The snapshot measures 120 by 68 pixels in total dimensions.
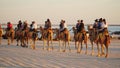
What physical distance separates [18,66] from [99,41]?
7.59 meters

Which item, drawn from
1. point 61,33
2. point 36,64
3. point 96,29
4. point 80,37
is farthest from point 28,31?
point 36,64

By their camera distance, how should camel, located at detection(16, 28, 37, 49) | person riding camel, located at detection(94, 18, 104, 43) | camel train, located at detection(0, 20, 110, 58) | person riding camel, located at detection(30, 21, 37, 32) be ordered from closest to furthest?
person riding camel, located at detection(94, 18, 104, 43)
camel train, located at detection(0, 20, 110, 58)
person riding camel, located at detection(30, 21, 37, 32)
camel, located at detection(16, 28, 37, 49)

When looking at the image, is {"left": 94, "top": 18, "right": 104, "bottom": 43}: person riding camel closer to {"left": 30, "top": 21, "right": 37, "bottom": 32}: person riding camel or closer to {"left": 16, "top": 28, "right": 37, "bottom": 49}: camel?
{"left": 30, "top": 21, "right": 37, "bottom": 32}: person riding camel

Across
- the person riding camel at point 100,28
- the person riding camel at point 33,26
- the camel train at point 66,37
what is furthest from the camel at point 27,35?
the person riding camel at point 100,28

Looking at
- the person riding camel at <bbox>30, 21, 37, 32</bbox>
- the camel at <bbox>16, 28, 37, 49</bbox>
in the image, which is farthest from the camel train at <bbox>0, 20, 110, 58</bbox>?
the person riding camel at <bbox>30, 21, 37, 32</bbox>

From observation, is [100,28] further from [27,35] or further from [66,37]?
[27,35]

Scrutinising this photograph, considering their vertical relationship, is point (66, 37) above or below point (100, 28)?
below

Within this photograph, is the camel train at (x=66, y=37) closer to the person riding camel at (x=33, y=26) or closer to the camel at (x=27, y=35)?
the camel at (x=27, y=35)

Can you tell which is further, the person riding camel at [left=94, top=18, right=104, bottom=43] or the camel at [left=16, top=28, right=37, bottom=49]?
the camel at [left=16, top=28, right=37, bottom=49]

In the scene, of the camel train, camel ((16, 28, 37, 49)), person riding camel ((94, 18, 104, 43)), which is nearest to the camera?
person riding camel ((94, 18, 104, 43))

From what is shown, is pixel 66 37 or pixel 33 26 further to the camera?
pixel 33 26

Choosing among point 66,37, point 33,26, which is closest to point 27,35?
point 33,26

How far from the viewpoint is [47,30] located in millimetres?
26031

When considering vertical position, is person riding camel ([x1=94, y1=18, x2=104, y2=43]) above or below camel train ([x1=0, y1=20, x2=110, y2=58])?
above
